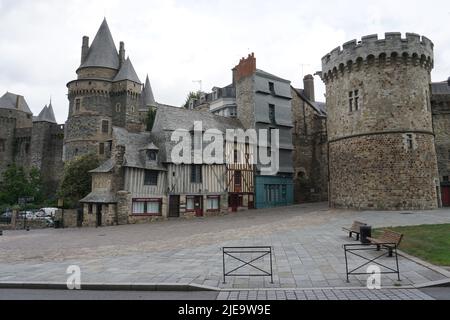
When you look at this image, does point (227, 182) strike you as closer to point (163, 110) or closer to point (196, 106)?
point (163, 110)

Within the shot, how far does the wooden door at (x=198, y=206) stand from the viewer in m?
28.4

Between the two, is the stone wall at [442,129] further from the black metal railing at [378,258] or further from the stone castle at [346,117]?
the black metal railing at [378,258]

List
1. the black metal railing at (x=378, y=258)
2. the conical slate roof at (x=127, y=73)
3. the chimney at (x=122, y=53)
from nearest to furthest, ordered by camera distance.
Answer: the black metal railing at (x=378, y=258)
the conical slate roof at (x=127, y=73)
the chimney at (x=122, y=53)

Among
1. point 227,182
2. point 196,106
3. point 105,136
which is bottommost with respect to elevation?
point 227,182

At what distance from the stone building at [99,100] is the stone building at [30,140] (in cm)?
1250

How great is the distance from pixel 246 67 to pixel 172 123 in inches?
410

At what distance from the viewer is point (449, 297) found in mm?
6027

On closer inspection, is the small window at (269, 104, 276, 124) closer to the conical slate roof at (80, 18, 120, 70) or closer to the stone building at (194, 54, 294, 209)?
the stone building at (194, 54, 294, 209)

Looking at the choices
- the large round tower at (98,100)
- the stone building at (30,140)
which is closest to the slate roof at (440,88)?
the large round tower at (98,100)

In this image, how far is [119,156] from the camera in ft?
83.1

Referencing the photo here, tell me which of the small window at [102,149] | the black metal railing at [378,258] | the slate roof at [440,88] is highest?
the slate roof at [440,88]

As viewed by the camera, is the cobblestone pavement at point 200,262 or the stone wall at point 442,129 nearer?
the cobblestone pavement at point 200,262
